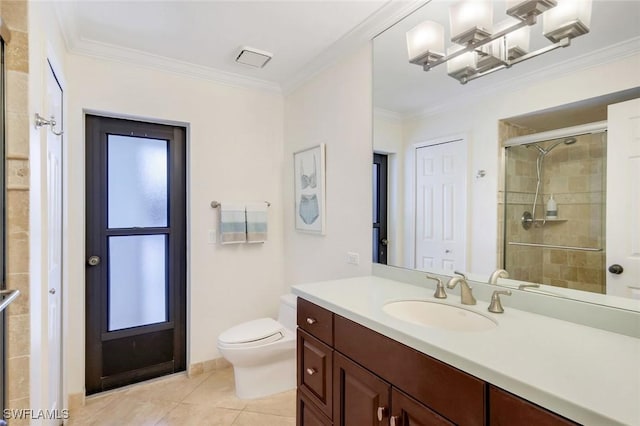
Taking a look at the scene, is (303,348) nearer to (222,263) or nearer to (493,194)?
(493,194)

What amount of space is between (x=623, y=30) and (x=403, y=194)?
110 centimetres

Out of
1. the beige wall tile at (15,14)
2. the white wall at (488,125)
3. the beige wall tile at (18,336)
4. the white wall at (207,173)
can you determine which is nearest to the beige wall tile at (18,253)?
the beige wall tile at (18,336)

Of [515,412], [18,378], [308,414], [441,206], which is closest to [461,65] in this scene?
[441,206]

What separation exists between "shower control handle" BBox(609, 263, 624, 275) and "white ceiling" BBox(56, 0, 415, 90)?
5.01 ft

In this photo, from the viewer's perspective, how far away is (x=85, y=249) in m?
2.27

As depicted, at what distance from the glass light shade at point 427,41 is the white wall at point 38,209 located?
171 centimetres

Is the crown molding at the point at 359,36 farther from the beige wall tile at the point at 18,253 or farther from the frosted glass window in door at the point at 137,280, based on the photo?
the beige wall tile at the point at 18,253

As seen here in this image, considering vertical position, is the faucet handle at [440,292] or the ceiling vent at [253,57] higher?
the ceiling vent at [253,57]

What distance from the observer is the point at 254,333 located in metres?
2.25

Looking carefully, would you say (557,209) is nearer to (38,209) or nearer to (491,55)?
(491,55)

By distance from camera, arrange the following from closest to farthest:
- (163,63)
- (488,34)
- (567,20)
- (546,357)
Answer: (546,357) → (567,20) → (488,34) → (163,63)

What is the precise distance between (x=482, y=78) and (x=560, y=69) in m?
0.31

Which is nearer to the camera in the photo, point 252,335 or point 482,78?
point 482,78

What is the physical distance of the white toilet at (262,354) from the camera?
2164 mm
